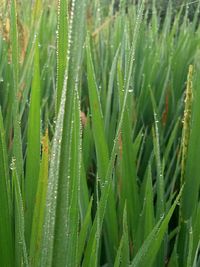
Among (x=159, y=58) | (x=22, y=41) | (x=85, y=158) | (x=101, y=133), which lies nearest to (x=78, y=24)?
(x=101, y=133)

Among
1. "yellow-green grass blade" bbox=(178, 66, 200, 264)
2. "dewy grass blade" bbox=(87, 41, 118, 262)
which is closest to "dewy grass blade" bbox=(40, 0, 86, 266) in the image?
"dewy grass blade" bbox=(87, 41, 118, 262)

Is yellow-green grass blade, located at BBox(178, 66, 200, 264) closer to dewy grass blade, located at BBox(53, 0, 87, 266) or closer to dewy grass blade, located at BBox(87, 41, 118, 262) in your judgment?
dewy grass blade, located at BBox(87, 41, 118, 262)

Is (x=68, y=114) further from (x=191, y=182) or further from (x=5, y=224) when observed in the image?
(x=191, y=182)

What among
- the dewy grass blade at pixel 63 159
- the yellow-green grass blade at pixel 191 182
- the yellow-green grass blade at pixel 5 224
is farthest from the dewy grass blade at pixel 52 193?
the yellow-green grass blade at pixel 191 182

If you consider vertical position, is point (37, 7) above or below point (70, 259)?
above

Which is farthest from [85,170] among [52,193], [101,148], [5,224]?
[52,193]

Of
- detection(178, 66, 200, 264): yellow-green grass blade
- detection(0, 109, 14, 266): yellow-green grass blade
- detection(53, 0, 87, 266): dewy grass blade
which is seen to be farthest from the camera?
detection(178, 66, 200, 264): yellow-green grass blade

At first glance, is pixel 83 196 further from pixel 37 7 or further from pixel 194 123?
pixel 37 7

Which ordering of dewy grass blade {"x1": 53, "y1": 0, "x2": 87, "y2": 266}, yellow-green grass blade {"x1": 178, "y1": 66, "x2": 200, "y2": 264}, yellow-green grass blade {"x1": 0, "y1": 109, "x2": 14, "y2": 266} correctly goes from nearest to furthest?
dewy grass blade {"x1": 53, "y1": 0, "x2": 87, "y2": 266}, yellow-green grass blade {"x1": 0, "y1": 109, "x2": 14, "y2": 266}, yellow-green grass blade {"x1": 178, "y1": 66, "x2": 200, "y2": 264}
